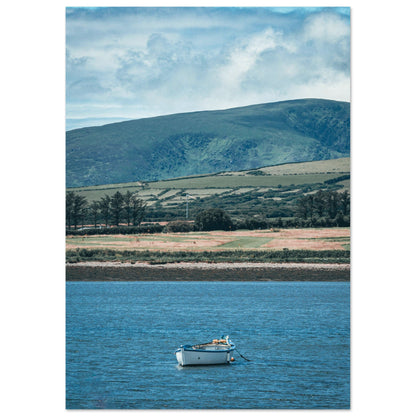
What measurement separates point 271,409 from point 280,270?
2.43 metres

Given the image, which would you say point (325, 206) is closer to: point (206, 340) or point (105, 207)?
point (206, 340)

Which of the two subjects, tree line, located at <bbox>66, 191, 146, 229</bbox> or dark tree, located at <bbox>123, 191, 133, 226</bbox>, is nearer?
tree line, located at <bbox>66, 191, 146, 229</bbox>

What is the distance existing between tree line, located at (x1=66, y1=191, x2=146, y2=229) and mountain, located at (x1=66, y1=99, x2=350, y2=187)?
0.29m

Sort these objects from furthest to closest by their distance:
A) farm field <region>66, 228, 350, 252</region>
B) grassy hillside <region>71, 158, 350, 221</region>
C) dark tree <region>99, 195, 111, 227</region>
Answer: grassy hillside <region>71, 158, 350, 221</region> → dark tree <region>99, 195, 111, 227</region> → farm field <region>66, 228, 350, 252</region>

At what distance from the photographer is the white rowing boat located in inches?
394

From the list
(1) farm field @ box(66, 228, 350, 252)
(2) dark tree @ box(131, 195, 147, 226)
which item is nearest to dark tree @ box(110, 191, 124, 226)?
(2) dark tree @ box(131, 195, 147, 226)

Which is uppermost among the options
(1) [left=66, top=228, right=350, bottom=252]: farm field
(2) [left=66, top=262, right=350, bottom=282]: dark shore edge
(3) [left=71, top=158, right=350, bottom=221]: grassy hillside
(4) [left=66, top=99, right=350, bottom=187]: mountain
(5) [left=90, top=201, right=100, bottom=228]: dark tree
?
(4) [left=66, top=99, right=350, bottom=187]: mountain

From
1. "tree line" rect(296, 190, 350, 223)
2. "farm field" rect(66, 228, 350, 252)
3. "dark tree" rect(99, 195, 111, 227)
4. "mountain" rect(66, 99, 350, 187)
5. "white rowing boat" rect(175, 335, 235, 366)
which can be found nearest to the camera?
"tree line" rect(296, 190, 350, 223)

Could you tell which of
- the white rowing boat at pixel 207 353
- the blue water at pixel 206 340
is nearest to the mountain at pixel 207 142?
the blue water at pixel 206 340

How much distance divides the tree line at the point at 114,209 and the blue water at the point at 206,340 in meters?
1.04

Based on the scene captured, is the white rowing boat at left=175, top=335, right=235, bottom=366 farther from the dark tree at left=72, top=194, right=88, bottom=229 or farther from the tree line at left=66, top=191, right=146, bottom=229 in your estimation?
the dark tree at left=72, top=194, right=88, bottom=229

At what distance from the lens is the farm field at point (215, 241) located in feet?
34.0

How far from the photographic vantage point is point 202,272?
10.5 meters

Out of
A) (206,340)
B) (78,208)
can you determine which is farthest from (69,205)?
(206,340)
